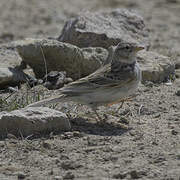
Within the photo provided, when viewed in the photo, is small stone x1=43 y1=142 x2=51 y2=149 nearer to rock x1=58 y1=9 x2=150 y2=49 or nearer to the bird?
the bird

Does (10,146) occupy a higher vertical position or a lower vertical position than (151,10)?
lower

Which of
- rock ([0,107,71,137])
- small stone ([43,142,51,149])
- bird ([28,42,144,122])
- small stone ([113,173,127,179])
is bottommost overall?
small stone ([113,173,127,179])

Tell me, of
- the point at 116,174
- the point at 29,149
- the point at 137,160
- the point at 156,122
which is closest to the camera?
the point at 116,174

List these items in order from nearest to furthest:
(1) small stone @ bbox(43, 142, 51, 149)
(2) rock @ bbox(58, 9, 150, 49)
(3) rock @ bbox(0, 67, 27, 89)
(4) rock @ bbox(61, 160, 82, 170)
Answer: (4) rock @ bbox(61, 160, 82, 170) → (1) small stone @ bbox(43, 142, 51, 149) → (3) rock @ bbox(0, 67, 27, 89) → (2) rock @ bbox(58, 9, 150, 49)

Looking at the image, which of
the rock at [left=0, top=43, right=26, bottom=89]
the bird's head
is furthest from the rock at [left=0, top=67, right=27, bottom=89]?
the bird's head

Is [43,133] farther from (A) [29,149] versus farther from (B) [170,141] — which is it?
(B) [170,141]

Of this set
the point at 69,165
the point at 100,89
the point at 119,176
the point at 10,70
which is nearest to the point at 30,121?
the point at 69,165

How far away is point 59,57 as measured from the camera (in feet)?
27.5

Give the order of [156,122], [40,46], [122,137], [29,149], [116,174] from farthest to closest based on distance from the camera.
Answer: [40,46] < [156,122] < [122,137] < [29,149] < [116,174]

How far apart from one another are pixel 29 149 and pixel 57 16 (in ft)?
27.9

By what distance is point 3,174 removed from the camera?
519 centimetres

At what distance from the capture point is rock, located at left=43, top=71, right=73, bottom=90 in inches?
317

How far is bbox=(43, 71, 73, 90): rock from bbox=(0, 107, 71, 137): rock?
189cm

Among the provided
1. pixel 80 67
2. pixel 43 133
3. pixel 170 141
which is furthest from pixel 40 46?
pixel 170 141
